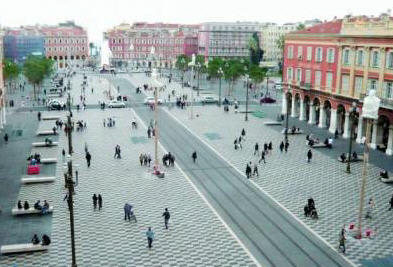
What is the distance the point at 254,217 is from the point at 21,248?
46.7ft

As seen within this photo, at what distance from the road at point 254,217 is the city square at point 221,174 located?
12 centimetres

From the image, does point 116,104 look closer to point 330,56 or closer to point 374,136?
point 330,56

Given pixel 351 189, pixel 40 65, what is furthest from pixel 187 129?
pixel 40 65

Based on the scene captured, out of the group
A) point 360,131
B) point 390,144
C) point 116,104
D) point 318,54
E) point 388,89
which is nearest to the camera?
point 390,144

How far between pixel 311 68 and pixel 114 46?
5407 inches

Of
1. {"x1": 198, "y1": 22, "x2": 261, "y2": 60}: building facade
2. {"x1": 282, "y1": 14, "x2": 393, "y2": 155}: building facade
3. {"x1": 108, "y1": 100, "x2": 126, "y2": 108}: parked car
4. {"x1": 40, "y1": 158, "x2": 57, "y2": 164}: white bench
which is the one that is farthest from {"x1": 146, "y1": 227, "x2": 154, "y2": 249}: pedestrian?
{"x1": 198, "y1": 22, "x2": 261, "y2": 60}: building facade

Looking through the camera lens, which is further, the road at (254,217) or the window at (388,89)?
the window at (388,89)

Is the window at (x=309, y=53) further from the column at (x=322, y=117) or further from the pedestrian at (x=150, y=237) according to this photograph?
the pedestrian at (x=150, y=237)

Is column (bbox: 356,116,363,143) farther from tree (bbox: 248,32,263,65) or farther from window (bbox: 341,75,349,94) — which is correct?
tree (bbox: 248,32,263,65)

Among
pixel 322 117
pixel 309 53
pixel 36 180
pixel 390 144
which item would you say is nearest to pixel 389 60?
pixel 390 144

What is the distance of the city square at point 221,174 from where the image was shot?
27.5 m

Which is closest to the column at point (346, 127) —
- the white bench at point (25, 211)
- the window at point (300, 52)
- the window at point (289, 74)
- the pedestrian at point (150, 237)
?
the window at point (300, 52)

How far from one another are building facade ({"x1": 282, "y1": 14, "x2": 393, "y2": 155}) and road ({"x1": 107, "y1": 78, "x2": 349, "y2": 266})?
42.4 feet

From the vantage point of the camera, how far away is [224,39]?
184 meters
